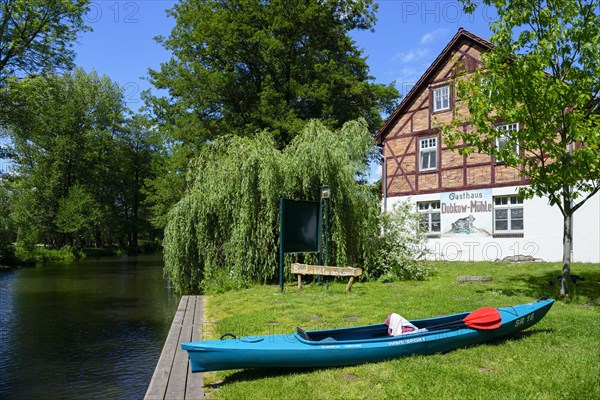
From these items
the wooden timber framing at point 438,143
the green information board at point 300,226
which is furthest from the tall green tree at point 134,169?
the green information board at point 300,226

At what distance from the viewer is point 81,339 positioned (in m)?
10.6

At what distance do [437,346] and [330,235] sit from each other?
26.6 feet

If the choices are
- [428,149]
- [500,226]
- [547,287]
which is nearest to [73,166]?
[428,149]

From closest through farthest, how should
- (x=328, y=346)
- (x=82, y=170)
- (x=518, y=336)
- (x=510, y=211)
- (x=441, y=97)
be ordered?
(x=328, y=346) < (x=518, y=336) < (x=510, y=211) < (x=441, y=97) < (x=82, y=170)

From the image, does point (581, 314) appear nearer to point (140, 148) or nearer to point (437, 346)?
point (437, 346)

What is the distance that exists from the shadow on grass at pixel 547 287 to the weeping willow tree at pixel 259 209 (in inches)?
167

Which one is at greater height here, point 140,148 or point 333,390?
point 140,148

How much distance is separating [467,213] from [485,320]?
1437 cm

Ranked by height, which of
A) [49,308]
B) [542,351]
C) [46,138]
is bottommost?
[49,308]

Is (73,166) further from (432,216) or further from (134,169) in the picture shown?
(432,216)

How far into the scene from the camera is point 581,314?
27.9ft

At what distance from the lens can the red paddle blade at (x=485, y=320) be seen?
6461 mm

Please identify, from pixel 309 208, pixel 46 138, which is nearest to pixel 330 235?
pixel 309 208

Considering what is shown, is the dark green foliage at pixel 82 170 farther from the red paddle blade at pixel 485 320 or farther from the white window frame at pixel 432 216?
the red paddle blade at pixel 485 320
